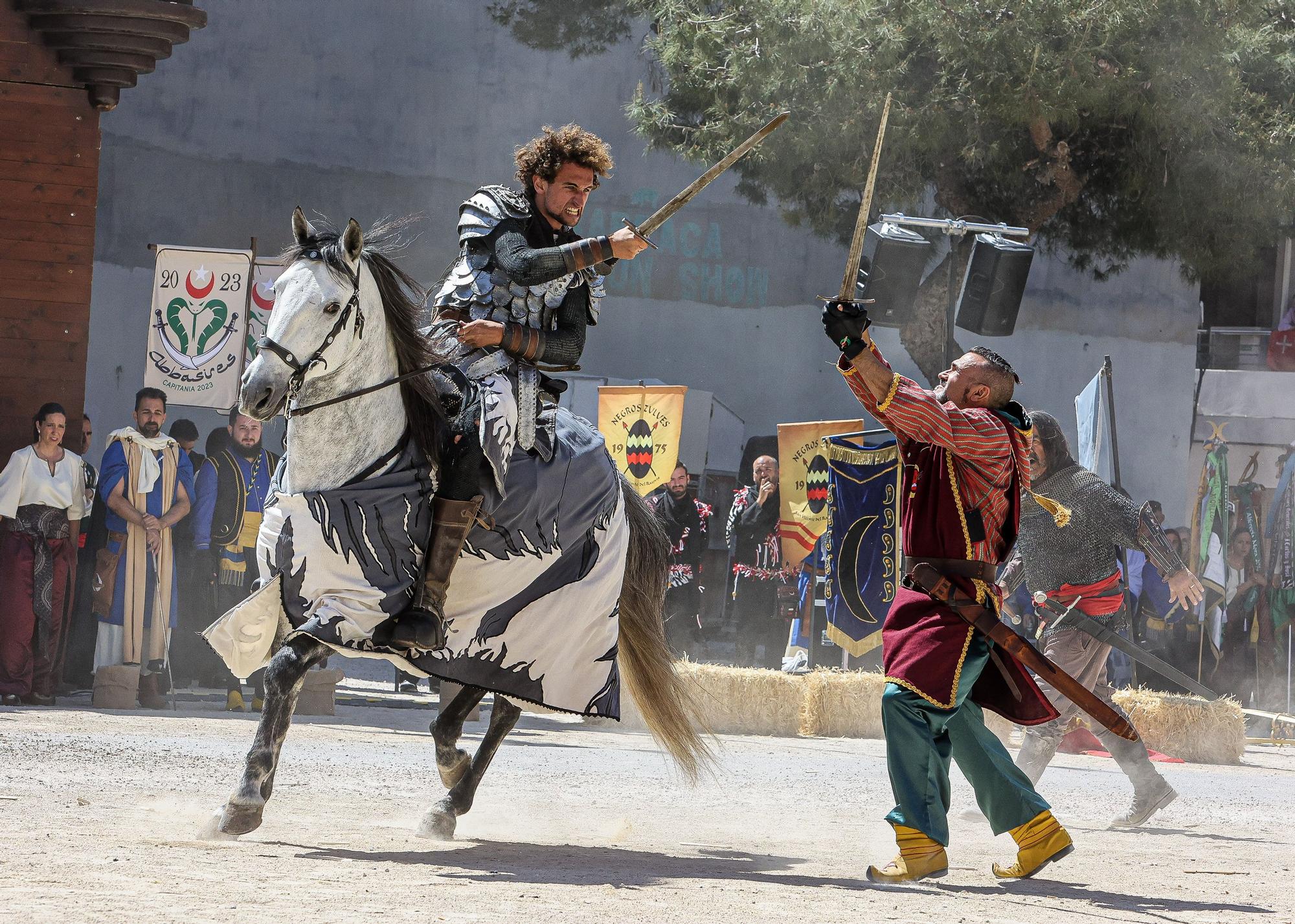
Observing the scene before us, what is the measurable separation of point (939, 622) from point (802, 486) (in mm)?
8729

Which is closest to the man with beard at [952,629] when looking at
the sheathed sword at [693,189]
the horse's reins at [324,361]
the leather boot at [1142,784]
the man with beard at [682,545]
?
the sheathed sword at [693,189]

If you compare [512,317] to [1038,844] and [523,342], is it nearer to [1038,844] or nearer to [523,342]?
[523,342]

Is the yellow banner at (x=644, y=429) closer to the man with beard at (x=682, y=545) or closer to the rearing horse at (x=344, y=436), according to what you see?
the man with beard at (x=682, y=545)

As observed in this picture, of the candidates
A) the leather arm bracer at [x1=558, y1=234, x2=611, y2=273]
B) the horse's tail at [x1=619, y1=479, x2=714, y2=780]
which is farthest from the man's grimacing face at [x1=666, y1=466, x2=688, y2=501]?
the leather arm bracer at [x1=558, y1=234, x2=611, y2=273]

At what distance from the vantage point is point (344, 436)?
5594 mm

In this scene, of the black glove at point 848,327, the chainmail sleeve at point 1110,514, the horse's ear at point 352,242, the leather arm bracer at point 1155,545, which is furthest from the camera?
the chainmail sleeve at point 1110,514

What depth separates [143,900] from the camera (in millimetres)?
4117

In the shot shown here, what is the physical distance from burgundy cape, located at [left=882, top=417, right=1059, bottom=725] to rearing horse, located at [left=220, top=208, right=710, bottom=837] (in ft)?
4.65

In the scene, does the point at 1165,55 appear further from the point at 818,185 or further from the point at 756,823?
the point at 756,823

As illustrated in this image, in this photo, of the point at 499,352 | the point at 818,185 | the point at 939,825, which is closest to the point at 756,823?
the point at 939,825

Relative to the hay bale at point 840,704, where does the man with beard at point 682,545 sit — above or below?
above

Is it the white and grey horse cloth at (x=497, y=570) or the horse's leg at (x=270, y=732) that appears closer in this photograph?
the horse's leg at (x=270, y=732)

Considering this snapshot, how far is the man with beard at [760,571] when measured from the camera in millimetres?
14188

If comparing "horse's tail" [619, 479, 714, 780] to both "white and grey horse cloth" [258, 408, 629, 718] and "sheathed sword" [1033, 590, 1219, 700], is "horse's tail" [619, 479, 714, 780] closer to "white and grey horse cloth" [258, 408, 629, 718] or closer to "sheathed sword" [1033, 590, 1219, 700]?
"white and grey horse cloth" [258, 408, 629, 718]
